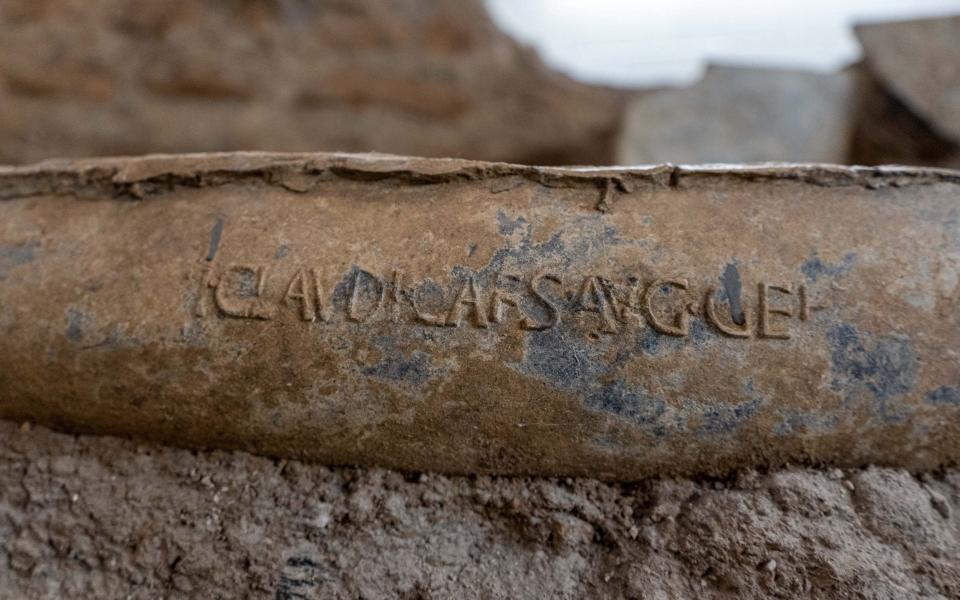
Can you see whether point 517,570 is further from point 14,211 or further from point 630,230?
point 14,211

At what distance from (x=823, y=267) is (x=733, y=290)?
4.0 inches

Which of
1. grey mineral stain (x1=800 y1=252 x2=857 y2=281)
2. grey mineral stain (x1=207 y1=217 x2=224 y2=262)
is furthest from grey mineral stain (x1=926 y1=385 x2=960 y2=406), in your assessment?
grey mineral stain (x1=207 y1=217 x2=224 y2=262)

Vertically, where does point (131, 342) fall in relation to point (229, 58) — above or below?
below

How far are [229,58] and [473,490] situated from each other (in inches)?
90.9

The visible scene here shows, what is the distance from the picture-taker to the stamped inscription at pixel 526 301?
0.83 m

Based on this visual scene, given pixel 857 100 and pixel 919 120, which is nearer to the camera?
pixel 919 120

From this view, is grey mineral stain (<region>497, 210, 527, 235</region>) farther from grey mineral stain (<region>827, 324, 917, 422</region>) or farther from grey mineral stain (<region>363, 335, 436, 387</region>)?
grey mineral stain (<region>827, 324, 917, 422</region>)

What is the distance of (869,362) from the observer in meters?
0.82

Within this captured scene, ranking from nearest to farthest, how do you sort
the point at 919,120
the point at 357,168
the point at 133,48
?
1. the point at 357,168
2. the point at 919,120
3. the point at 133,48

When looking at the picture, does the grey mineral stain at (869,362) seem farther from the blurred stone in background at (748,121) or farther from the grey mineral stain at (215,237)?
the blurred stone in background at (748,121)

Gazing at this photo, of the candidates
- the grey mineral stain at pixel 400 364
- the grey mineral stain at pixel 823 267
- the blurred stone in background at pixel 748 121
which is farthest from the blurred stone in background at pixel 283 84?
the grey mineral stain at pixel 823 267

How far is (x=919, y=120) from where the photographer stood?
2.34m

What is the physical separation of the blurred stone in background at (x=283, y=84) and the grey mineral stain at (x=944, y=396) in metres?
2.35

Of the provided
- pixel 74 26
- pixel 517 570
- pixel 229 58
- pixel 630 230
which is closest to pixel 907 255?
pixel 630 230
